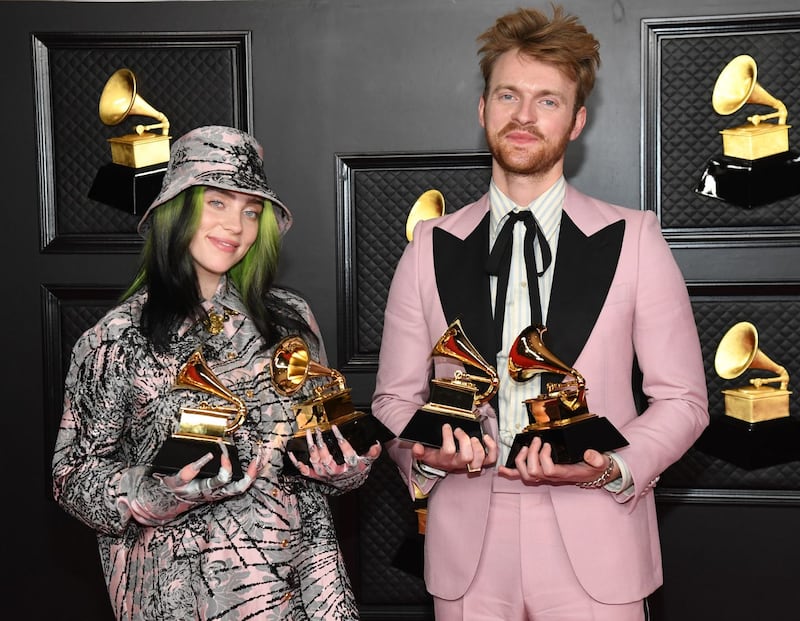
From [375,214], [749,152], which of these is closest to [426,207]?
[375,214]

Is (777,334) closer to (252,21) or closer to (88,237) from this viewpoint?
(252,21)

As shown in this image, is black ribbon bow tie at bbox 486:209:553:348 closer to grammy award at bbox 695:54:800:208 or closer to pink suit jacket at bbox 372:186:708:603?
pink suit jacket at bbox 372:186:708:603

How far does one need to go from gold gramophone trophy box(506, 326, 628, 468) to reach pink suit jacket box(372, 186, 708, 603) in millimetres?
94

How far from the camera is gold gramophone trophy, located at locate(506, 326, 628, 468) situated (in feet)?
7.43

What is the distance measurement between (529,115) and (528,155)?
0.09 metres

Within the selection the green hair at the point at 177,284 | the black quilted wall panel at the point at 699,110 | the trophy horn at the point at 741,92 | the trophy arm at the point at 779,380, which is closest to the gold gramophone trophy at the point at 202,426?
the green hair at the point at 177,284

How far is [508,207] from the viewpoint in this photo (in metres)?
2.57

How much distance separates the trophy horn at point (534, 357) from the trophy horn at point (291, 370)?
429mm

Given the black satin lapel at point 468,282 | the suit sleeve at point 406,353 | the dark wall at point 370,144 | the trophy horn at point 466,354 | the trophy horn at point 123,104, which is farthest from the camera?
the trophy horn at point 123,104

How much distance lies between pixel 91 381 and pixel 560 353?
1075mm

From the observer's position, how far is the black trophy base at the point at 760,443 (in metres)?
3.44

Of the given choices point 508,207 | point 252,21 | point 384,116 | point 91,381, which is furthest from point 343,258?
point 91,381

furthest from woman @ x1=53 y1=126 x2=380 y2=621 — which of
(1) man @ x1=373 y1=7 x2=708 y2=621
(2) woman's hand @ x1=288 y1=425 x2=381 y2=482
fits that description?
(1) man @ x1=373 y1=7 x2=708 y2=621

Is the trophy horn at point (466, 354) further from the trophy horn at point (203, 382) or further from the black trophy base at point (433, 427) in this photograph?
the trophy horn at point (203, 382)
